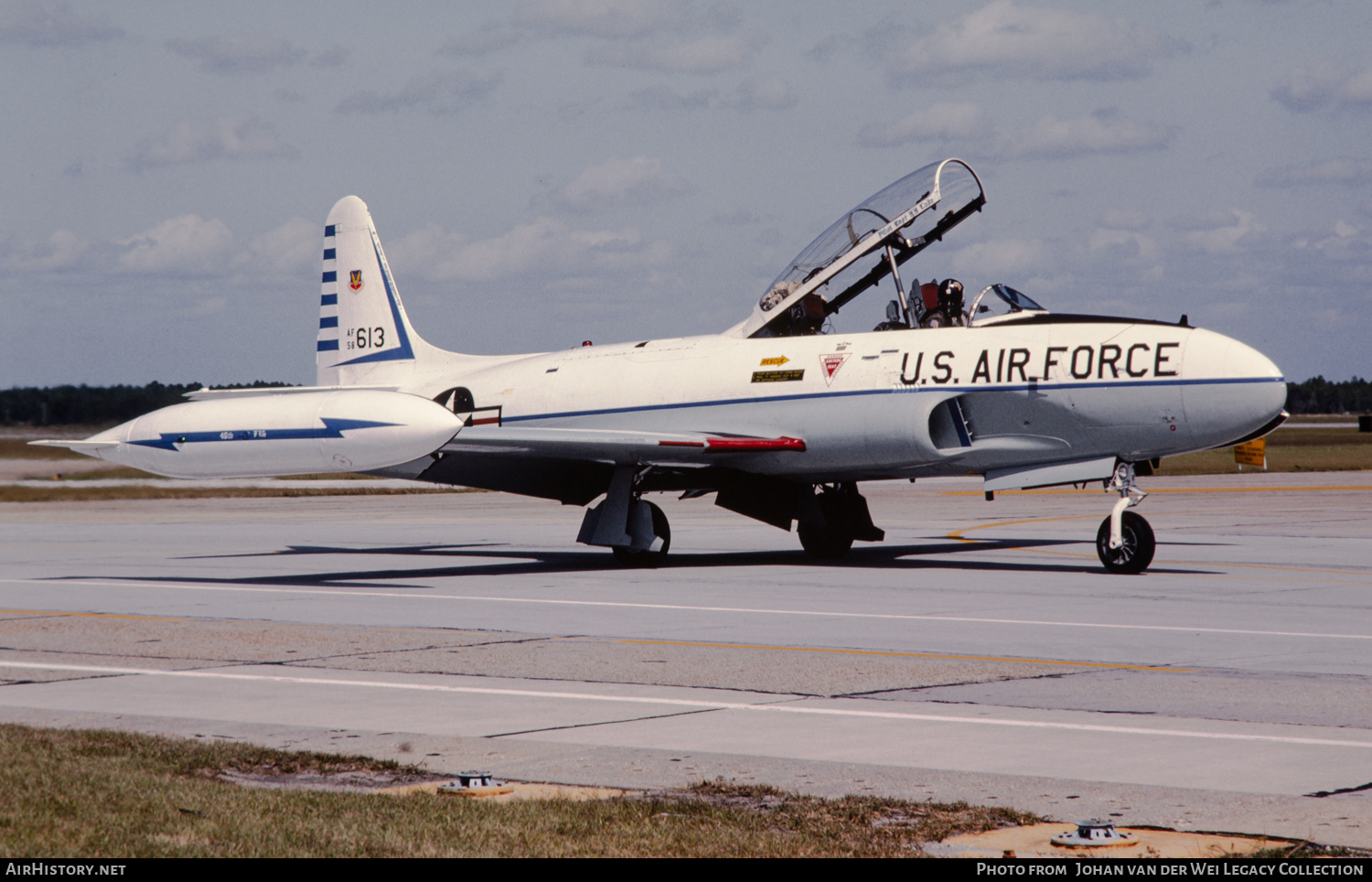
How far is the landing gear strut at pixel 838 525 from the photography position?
64.4 feet

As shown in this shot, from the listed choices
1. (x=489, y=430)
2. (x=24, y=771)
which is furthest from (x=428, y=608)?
(x=24, y=771)

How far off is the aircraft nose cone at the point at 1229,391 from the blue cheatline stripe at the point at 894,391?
0.11ft

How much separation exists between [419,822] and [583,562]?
14.4 m

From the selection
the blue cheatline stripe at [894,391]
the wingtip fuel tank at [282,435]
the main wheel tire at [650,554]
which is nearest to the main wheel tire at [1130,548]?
the blue cheatline stripe at [894,391]

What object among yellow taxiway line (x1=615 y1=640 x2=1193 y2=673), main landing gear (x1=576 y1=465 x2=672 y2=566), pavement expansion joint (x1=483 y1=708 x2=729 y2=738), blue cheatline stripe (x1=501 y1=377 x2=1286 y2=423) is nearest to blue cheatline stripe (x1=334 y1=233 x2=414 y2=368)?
blue cheatline stripe (x1=501 y1=377 x2=1286 y2=423)

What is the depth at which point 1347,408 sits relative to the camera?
166m

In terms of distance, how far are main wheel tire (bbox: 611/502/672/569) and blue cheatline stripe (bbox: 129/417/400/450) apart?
3947mm

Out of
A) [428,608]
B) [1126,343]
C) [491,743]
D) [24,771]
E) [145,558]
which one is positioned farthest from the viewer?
[145,558]

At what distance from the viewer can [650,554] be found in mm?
18469

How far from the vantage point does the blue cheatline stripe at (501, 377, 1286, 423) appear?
50.9 ft

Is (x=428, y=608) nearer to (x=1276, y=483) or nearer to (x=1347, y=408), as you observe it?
(x=1276, y=483)

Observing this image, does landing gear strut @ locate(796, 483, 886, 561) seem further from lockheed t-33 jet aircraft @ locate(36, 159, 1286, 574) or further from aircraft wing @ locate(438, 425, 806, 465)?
aircraft wing @ locate(438, 425, 806, 465)

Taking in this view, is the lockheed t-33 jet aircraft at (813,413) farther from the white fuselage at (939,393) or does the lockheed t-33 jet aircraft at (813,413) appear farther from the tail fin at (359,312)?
the tail fin at (359,312)
